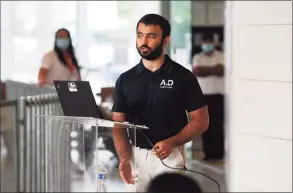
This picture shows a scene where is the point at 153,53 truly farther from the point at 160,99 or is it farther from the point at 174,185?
the point at 174,185

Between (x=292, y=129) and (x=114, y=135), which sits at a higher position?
(x=114, y=135)

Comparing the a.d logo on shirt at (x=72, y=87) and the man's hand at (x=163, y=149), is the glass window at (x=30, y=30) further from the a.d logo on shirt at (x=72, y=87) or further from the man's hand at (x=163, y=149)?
the man's hand at (x=163, y=149)

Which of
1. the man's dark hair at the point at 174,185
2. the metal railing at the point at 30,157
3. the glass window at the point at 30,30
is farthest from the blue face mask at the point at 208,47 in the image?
the metal railing at the point at 30,157

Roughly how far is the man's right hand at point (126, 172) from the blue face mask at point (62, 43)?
16.9 inches

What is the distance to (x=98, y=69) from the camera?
1633 millimetres

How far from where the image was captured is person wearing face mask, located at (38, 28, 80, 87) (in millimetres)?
1400

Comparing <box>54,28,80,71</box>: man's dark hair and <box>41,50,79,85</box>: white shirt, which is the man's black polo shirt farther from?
<box>54,28,80,71</box>: man's dark hair

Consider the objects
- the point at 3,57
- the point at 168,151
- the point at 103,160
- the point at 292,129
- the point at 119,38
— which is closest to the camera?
the point at 168,151

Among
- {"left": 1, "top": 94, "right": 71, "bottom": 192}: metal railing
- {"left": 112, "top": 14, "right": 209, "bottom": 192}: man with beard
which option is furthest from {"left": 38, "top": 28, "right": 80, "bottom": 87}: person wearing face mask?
{"left": 1, "top": 94, "right": 71, "bottom": 192}: metal railing

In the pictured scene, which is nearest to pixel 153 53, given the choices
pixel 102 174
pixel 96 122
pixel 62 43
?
pixel 96 122

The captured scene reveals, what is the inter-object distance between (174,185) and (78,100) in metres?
0.34

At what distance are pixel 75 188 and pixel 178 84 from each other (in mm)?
3507

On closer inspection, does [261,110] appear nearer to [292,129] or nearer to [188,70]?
[292,129]

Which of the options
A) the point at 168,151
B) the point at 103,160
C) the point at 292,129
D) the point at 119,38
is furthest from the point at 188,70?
the point at 292,129
